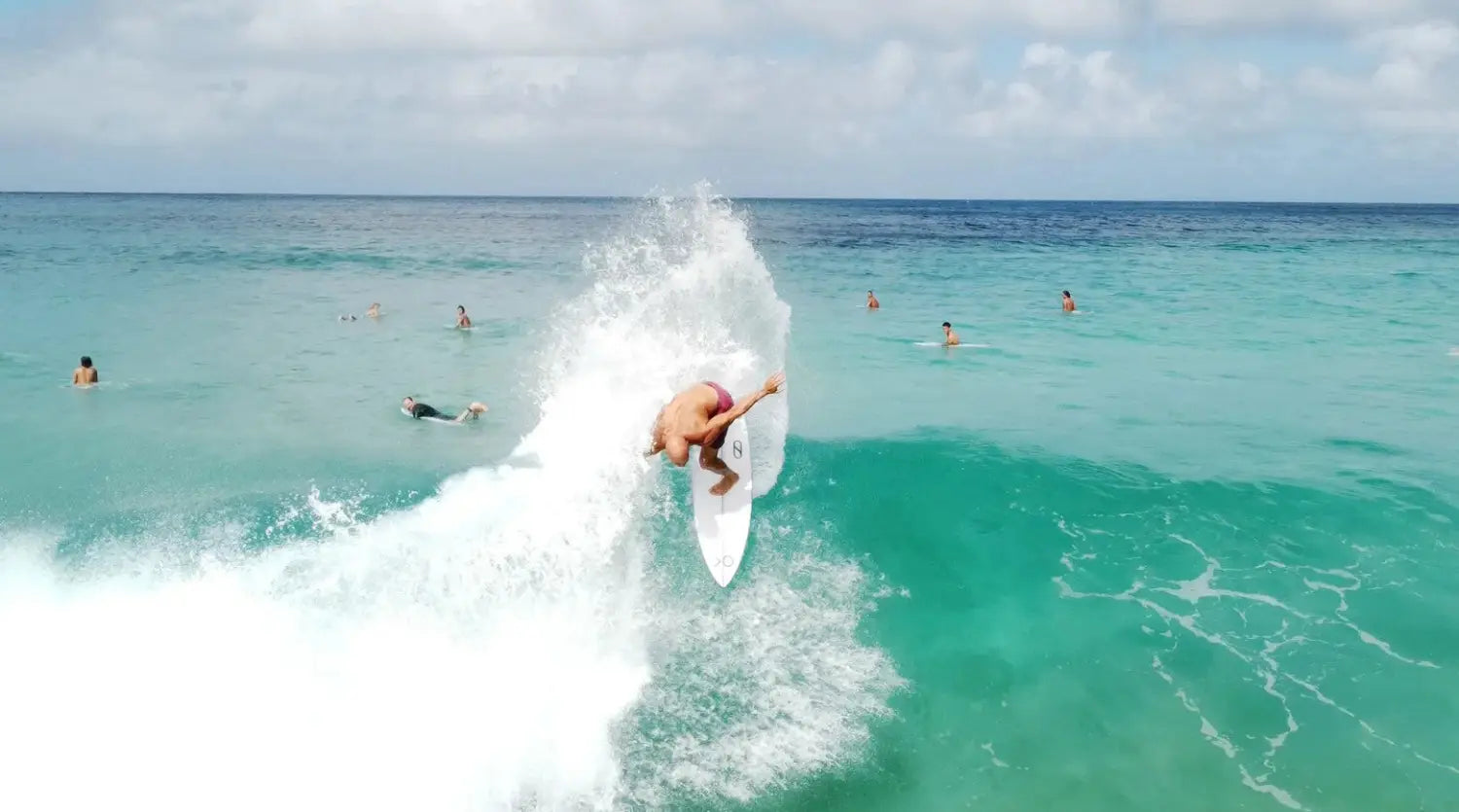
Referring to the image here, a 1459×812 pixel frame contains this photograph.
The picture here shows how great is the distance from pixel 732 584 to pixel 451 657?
375 centimetres

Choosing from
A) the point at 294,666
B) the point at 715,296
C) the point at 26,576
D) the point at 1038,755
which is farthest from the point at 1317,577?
the point at 26,576

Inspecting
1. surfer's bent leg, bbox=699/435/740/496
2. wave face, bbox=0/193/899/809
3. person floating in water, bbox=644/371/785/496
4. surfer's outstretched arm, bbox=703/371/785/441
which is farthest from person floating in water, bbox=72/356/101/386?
surfer's outstretched arm, bbox=703/371/785/441

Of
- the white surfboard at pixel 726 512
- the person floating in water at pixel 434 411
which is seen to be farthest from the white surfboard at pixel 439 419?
the white surfboard at pixel 726 512

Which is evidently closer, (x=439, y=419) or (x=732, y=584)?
(x=732, y=584)

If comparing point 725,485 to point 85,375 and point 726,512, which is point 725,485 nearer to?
point 726,512

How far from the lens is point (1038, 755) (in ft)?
31.4

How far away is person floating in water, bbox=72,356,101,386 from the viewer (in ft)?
72.6

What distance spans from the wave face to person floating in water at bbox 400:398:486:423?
16.0 feet

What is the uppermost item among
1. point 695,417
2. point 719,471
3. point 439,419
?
point 695,417

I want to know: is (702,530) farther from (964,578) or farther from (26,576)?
(26,576)

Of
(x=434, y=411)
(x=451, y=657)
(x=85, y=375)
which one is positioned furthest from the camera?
(x=85, y=375)

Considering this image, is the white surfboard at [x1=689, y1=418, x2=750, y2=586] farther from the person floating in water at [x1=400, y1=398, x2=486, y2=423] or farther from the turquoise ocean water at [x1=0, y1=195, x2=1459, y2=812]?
the person floating in water at [x1=400, y1=398, x2=486, y2=423]

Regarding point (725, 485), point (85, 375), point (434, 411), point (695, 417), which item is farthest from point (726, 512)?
point (85, 375)

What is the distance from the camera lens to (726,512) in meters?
12.2
